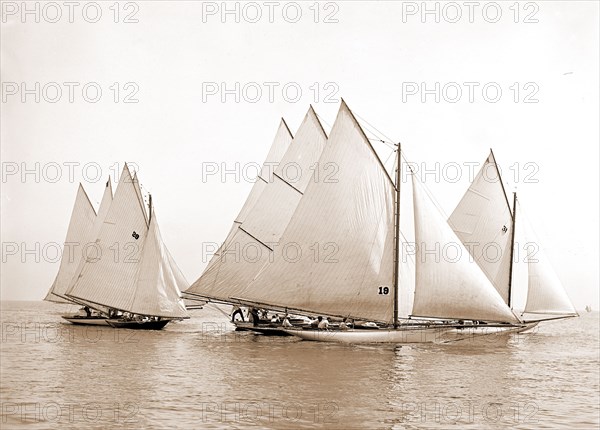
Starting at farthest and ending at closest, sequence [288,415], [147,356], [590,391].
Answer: [147,356], [590,391], [288,415]

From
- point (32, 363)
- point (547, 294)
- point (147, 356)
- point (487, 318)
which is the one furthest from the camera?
point (547, 294)

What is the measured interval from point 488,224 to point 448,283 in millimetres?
18681

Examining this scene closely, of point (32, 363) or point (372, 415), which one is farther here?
point (32, 363)

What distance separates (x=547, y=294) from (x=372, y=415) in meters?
40.0

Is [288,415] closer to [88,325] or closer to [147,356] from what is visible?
[147,356]

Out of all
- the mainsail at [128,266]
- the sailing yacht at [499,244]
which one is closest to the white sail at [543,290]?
the sailing yacht at [499,244]

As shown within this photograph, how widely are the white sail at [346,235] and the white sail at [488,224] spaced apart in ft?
58.9

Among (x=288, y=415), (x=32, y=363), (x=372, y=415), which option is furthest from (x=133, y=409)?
(x=32, y=363)

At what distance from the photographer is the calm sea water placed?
74.7ft

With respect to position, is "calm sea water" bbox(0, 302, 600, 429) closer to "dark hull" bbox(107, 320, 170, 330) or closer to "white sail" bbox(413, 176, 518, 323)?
"white sail" bbox(413, 176, 518, 323)

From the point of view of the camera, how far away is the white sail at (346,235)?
43094 millimetres

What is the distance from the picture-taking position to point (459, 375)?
33656mm
